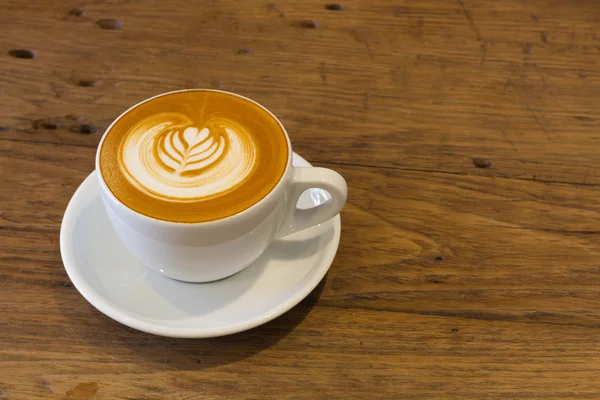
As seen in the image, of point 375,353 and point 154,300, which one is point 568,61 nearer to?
point 375,353

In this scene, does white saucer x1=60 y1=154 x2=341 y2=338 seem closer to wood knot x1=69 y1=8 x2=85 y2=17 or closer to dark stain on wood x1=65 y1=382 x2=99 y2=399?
dark stain on wood x1=65 y1=382 x2=99 y2=399

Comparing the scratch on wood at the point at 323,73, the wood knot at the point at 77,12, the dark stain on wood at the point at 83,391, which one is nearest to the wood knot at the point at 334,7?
the scratch on wood at the point at 323,73

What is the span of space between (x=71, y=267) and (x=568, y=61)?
2.57 feet

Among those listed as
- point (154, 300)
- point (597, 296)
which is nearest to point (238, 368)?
point (154, 300)

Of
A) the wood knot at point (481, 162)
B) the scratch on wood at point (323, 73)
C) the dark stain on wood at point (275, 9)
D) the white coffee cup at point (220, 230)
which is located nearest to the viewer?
the white coffee cup at point (220, 230)

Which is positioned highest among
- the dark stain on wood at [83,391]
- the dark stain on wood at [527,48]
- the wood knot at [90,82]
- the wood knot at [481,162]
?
the dark stain on wood at [527,48]

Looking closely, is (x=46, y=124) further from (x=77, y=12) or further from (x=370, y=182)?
(x=370, y=182)

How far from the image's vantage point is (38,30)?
93 centimetres

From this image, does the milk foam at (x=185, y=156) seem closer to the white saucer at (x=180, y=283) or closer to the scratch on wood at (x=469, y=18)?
the white saucer at (x=180, y=283)

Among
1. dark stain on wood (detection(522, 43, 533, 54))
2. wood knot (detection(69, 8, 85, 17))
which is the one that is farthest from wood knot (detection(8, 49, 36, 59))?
dark stain on wood (detection(522, 43, 533, 54))

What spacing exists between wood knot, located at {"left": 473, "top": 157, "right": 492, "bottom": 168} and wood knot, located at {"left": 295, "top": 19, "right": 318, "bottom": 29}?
0.37 m

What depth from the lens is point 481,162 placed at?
759mm

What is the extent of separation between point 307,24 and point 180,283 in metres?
0.55

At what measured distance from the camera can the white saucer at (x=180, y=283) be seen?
1.78 feet
